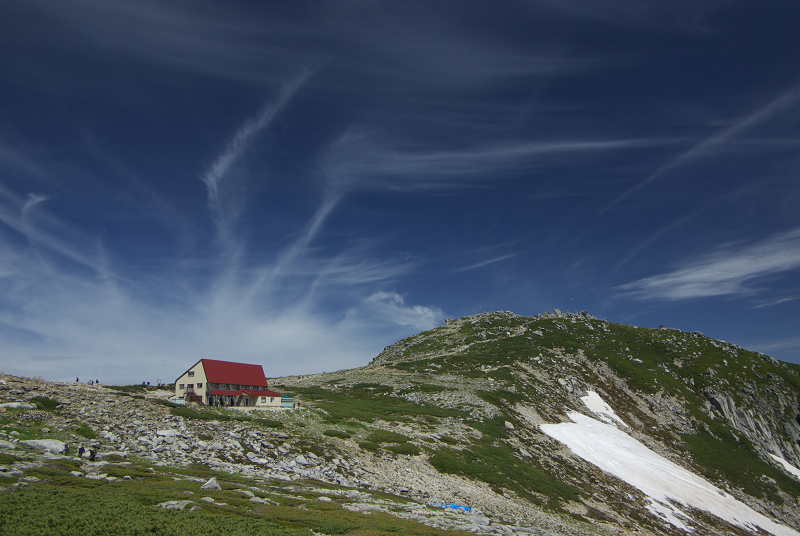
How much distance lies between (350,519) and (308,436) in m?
25.0

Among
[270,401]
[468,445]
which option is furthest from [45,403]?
[468,445]

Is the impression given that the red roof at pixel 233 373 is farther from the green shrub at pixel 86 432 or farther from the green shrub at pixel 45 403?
the green shrub at pixel 86 432

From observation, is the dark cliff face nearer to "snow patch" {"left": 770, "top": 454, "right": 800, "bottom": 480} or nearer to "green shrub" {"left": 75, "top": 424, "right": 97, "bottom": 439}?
"snow patch" {"left": 770, "top": 454, "right": 800, "bottom": 480}

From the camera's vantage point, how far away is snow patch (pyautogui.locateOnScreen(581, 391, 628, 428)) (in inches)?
3642

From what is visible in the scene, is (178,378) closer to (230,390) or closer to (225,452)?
(230,390)

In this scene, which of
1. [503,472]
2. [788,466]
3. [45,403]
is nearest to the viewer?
[45,403]

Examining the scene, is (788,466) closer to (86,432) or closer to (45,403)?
(86,432)

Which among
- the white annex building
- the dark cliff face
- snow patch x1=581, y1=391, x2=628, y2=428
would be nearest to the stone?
the white annex building

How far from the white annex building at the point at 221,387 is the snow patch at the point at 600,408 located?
6652cm

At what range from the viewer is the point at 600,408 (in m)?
97.2

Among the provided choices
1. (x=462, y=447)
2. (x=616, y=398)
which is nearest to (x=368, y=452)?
(x=462, y=447)

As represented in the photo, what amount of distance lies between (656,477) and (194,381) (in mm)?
72918

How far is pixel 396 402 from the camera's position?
Answer: 8300 cm

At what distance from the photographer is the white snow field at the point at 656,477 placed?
60500 millimetres
